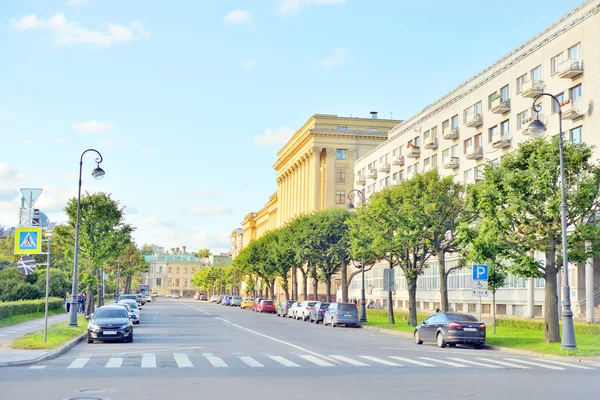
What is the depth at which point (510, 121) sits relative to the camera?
51.3 m

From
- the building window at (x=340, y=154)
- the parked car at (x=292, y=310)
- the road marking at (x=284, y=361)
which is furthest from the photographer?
the building window at (x=340, y=154)

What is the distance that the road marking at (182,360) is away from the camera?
Answer: 18.7 m

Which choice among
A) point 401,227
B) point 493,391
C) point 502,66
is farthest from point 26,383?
point 502,66

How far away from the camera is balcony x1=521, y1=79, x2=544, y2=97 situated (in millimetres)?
46594

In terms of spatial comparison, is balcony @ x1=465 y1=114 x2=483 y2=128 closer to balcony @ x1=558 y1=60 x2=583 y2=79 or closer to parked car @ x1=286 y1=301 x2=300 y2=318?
balcony @ x1=558 y1=60 x2=583 y2=79

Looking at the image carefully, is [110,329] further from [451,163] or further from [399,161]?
[399,161]

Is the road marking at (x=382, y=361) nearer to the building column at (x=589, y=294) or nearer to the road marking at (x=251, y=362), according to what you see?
the road marking at (x=251, y=362)

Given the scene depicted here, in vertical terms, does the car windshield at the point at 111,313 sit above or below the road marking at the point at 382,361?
above

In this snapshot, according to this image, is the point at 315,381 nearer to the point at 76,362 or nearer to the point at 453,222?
the point at 76,362

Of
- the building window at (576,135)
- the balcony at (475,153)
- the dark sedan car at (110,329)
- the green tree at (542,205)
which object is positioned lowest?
the dark sedan car at (110,329)

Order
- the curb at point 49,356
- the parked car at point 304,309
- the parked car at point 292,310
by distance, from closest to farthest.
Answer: the curb at point 49,356
the parked car at point 304,309
the parked car at point 292,310

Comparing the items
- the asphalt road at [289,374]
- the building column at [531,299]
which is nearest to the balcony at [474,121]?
the building column at [531,299]

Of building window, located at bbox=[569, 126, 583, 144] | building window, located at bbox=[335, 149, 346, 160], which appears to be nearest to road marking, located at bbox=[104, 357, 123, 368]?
building window, located at bbox=[569, 126, 583, 144]

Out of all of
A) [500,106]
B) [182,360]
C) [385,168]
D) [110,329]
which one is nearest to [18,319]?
[110,329]
